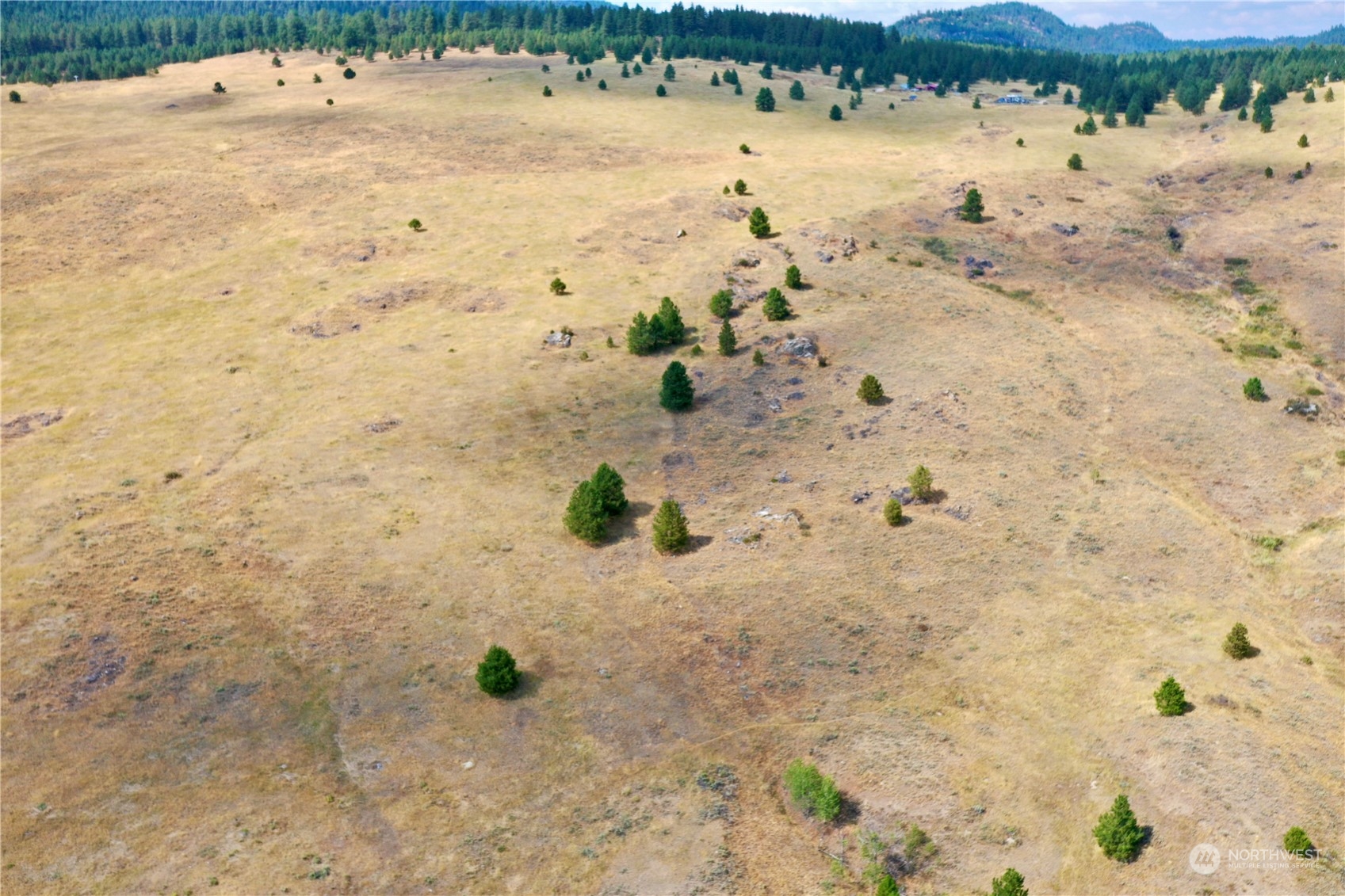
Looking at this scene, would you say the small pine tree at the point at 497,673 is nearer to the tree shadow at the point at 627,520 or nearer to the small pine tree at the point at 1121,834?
the tree shadow at the point at 627,520

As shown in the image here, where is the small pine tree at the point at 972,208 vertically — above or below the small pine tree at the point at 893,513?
above

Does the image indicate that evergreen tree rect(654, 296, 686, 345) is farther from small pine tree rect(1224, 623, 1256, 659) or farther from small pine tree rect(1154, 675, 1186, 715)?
small pine tree rect(1154, 675, 1186, 715)

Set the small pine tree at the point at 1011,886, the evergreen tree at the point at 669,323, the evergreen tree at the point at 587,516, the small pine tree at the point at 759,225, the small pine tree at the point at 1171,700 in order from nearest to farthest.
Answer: the small pine tree at the point at 1011,886 < the small pine tree at the point at 1171,700 < the evergreen tree at the point at 587,516 < the evergreen tree at the point at 669,323 < the small pine tree at the point at 759,225

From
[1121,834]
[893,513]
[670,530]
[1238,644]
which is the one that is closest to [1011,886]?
[1121,834]

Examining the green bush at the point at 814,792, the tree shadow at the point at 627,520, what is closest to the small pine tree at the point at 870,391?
the tree shadow at the point at 627,520

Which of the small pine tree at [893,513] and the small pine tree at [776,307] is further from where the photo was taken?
the small pine tree at [776,307]

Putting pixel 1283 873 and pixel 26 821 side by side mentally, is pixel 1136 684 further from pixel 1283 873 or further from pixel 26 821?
pixel 26 821

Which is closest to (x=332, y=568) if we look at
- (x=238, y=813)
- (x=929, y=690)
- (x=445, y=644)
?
(x=445, y=644)

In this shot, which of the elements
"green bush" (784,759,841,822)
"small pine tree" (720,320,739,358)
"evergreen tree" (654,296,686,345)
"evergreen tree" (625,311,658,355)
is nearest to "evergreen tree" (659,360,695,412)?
"evergreen tree" (625,311,658,355)
